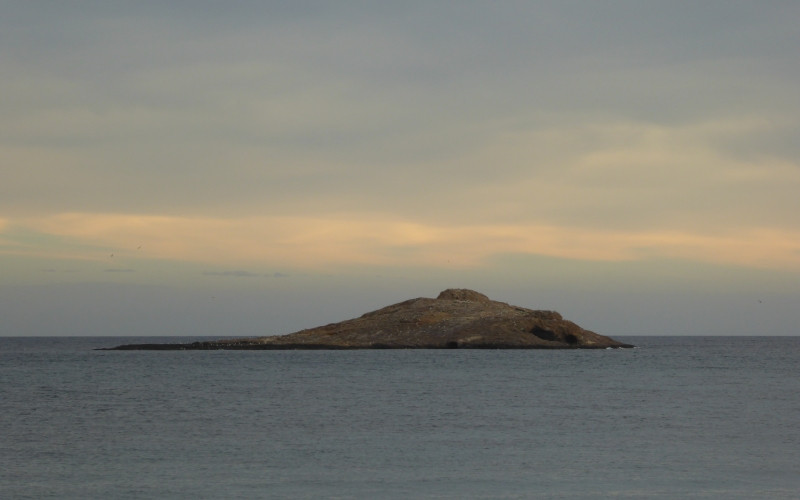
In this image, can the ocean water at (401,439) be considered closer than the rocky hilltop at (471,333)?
Yes

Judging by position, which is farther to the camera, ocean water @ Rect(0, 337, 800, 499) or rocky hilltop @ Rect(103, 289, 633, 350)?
rocky hilltop @ Rect(103, 289, 633, 350)

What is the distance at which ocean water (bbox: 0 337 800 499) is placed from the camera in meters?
34.3

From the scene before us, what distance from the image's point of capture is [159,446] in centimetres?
4497

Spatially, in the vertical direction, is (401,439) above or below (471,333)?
below

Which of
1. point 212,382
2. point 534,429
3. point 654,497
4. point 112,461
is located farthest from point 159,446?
point 212,382

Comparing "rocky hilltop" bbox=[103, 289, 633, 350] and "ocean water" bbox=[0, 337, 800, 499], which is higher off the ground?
"rocky hilltop" bbox=[103, 289, 633, 350]

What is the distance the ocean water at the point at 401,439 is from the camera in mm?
34312

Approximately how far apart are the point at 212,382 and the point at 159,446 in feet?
160

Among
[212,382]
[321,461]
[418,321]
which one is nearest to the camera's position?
[321,461]

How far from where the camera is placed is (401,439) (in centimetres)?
4750

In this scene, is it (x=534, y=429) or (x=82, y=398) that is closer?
(x=534, y=429)

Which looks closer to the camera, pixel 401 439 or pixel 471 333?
pixel 401 439

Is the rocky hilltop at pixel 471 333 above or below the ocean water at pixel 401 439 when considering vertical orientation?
above

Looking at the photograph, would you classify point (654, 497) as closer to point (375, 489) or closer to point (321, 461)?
point (375, 489)
